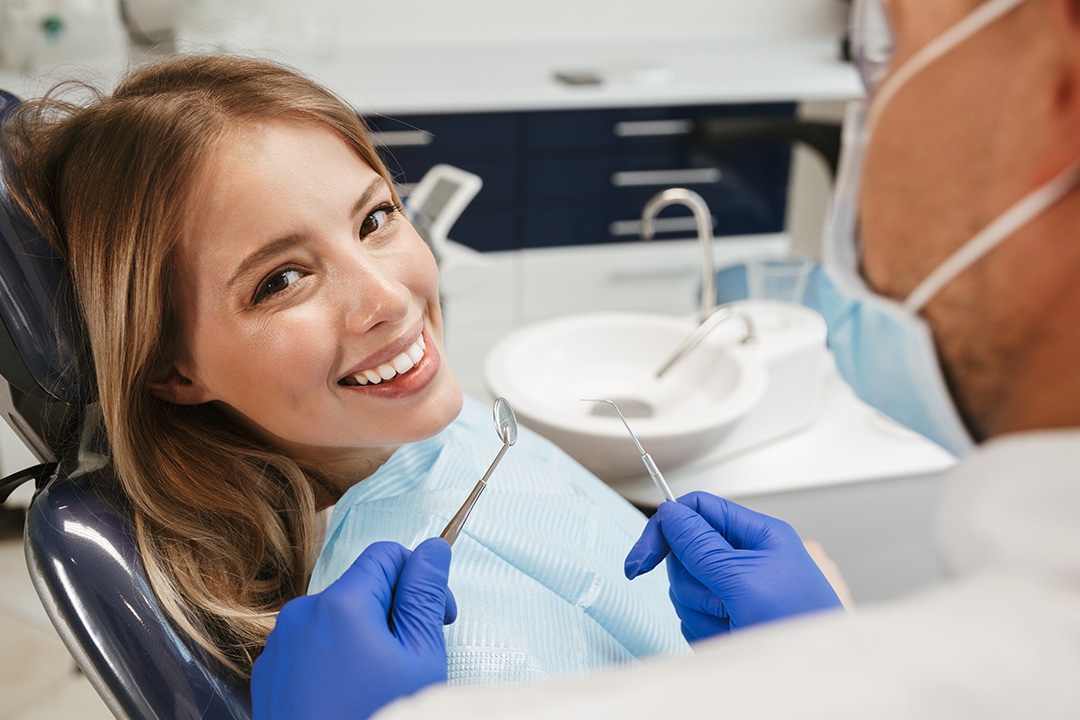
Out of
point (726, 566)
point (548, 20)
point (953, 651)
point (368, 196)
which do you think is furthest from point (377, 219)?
point (548, 20)

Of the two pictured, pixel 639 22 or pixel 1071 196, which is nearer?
pixel 1071 196

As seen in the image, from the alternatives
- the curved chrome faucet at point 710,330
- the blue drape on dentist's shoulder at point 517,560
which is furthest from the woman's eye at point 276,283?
the curved chrome faucet at point 710,330

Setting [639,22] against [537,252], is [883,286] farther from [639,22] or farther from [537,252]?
[639,22]

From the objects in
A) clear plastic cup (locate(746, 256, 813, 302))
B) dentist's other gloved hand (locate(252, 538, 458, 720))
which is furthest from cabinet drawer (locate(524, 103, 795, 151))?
dentist's other gloved hand (locate(252, 538, 458, 720))

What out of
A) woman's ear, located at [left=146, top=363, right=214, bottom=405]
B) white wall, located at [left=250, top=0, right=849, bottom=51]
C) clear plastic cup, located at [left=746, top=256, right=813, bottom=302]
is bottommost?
clear plastic cup, located at [left=746, top=256, right=813, bottom=302]

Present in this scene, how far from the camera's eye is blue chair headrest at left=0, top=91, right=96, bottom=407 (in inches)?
29.8

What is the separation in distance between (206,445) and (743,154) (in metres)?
2.25

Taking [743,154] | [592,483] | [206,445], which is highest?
[206,445]

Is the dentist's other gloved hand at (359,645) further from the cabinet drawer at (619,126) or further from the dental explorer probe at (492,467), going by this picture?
the cabinet drawer at (619,126)

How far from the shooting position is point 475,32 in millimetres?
3061

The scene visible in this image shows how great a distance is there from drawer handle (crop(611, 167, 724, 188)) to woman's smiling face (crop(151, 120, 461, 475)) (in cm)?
188

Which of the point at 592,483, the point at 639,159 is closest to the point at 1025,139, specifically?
the point at 592,483

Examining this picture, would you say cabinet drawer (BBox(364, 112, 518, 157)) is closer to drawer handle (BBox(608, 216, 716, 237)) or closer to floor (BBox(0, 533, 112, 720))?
drawer handle (BBox(608, 216, 716, 237))

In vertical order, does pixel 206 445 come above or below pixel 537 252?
above
